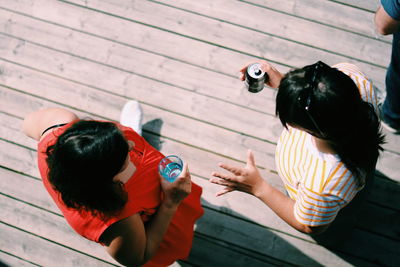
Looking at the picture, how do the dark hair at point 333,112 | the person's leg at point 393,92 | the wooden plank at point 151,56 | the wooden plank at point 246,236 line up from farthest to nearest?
the wooden plank at point 151,56
the wooden plank at point 246,236
the person's leg at point 393,92
the dark hair at point 333,112

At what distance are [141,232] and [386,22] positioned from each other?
1.52 metres

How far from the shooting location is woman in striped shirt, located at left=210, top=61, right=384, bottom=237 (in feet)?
3.57

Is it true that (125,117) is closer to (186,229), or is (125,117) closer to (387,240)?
(186,229)

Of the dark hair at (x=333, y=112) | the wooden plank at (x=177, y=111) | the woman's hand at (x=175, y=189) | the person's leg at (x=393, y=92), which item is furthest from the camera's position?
the wooden plank at (x=177, y=111)

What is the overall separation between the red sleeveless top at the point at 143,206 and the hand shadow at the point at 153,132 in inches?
26.4

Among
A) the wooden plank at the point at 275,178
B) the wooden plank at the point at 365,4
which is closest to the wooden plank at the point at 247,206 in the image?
the wooden plank at the point at 275,178

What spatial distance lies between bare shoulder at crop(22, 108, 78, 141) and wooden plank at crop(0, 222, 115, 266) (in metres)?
0.91

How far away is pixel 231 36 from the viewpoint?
2.54 m

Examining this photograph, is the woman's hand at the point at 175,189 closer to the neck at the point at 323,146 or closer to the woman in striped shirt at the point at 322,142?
the woman in striped shirt at the point at 322,142

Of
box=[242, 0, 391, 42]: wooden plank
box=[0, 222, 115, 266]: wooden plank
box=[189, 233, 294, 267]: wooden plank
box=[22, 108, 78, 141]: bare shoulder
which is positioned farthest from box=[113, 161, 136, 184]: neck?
box=[242, 0, 391, 42]: wooden plank

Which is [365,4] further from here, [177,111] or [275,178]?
[177,111]

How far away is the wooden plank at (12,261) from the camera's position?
2.23 meters

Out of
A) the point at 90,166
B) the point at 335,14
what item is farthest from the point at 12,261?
the point at 335,14

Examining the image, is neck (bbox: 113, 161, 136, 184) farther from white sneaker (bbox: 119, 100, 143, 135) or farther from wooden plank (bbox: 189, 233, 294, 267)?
wooden plank (bbox: 189, 233, 294, 267)
